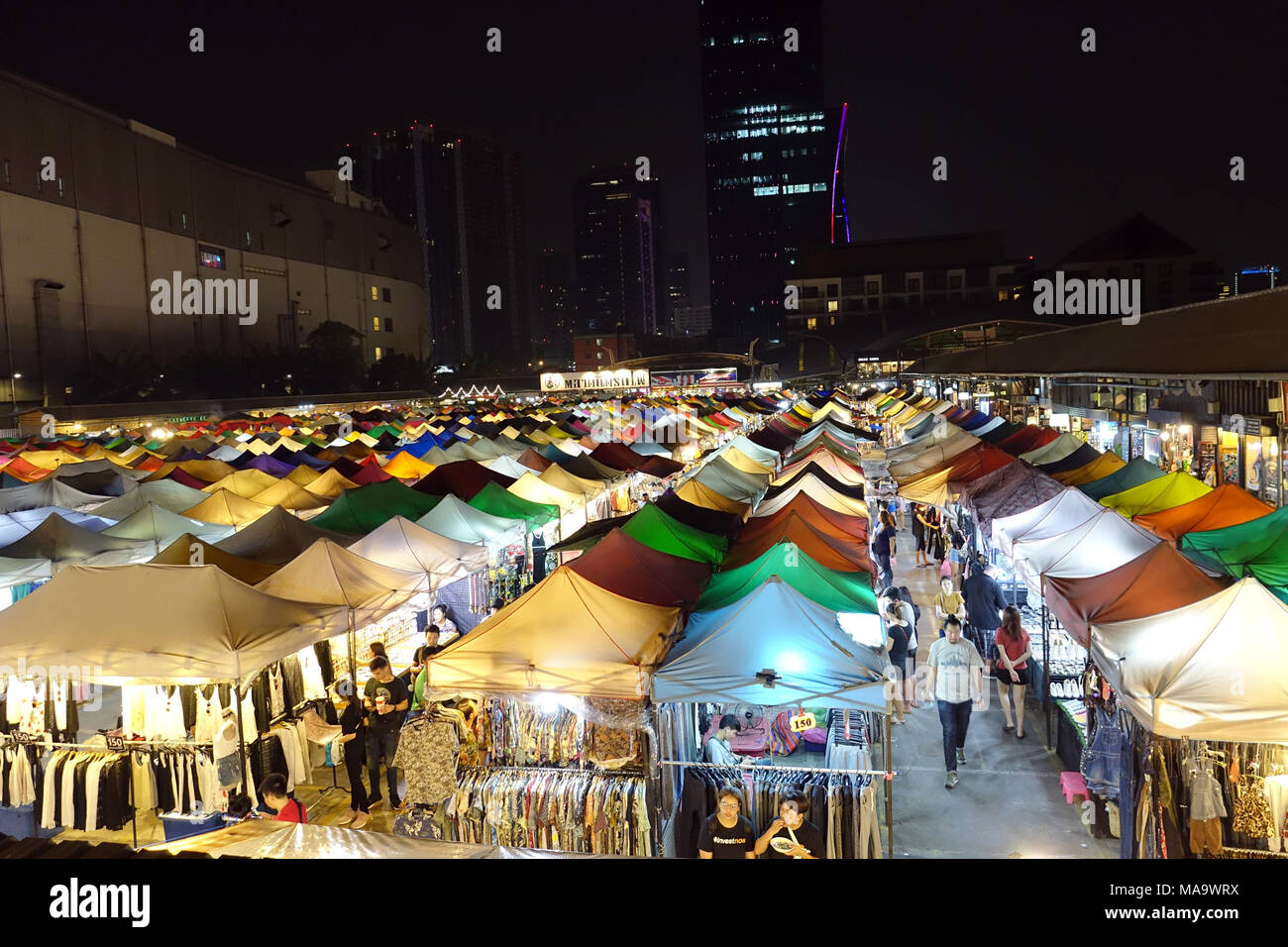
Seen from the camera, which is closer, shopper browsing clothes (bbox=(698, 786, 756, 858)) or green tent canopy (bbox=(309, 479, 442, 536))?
shopper browsing clothes (bbox=(698, 786, 756, 858))

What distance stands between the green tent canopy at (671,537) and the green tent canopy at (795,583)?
1840 mm

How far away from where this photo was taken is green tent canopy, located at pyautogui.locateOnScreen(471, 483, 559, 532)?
1413cm

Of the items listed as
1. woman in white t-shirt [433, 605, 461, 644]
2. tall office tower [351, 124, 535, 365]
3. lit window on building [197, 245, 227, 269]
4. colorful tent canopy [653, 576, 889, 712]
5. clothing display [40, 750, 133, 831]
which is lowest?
clothing display [40, 750, 133, 831]

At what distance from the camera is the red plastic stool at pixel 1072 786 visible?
7199 mm

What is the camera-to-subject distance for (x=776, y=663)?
21.8 ft

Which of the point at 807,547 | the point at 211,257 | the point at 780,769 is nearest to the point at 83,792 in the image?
the point at 780,769

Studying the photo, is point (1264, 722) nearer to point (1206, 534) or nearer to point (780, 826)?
point (780, 826)

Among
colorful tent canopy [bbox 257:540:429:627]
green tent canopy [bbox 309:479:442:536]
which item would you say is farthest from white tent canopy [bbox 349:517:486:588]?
green tent canopy [bbox 309:479:442:536]

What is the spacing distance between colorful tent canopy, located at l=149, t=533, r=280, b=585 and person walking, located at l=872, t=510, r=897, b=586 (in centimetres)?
824

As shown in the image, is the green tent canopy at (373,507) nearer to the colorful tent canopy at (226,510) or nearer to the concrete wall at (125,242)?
the colorful tent canopy at (226,510)

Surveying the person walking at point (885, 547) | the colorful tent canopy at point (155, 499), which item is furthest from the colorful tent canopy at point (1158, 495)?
the colorful tent canopy at point (155, 499)

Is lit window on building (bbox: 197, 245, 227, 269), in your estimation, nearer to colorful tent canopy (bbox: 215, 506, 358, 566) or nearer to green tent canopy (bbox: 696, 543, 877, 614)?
colorful tent canopy (bbox: 215, 506, 358, 566)

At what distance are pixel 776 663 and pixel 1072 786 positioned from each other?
9.04ft
